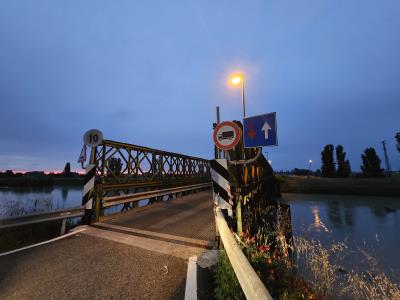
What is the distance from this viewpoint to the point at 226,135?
4289 millimetres

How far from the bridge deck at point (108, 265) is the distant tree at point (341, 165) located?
6363cm

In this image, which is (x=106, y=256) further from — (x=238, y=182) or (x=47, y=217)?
(x=238, y=182)

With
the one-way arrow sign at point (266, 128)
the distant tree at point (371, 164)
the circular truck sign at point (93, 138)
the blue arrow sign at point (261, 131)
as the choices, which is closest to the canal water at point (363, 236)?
the blue arrow sign at point (261, 131)

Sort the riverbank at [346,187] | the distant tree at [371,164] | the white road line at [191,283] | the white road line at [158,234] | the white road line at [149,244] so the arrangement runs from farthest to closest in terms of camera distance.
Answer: the distant tree at [371,164] < the riverbank at [346,187] < the white road line at [158,234] < the white road line at [149,244] < the white road line at [191,283]

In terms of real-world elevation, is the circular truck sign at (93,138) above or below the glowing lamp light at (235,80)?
below

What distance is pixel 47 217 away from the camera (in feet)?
15.7

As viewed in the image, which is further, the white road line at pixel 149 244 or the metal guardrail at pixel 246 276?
the white road line at pixel 149 244

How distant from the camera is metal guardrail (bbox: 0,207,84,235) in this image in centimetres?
417

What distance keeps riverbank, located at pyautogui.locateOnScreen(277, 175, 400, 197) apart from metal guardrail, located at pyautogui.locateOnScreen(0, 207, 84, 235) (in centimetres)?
3629

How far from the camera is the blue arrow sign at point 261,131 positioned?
4.71 m

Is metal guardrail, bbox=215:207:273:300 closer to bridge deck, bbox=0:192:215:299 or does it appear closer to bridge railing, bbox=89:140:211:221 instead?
bridge deck, bbox=0:192:215:299

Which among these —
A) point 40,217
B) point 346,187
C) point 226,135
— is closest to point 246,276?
point 226,135

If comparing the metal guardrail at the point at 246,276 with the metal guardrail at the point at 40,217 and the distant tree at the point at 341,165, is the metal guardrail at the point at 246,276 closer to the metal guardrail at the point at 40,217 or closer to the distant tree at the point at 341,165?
the metal guardrail at the point at 40,217

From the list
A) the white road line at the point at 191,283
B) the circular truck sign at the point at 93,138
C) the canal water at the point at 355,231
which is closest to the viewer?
the white road line at the point at 191,283
